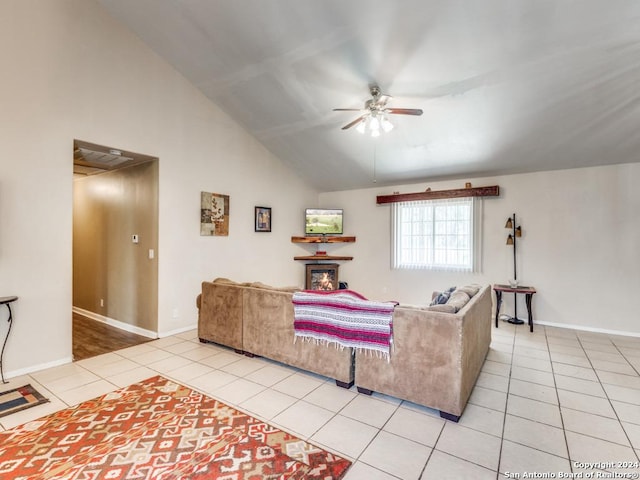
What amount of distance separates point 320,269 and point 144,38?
508cm

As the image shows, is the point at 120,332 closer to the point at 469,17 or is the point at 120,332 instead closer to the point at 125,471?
the point at 125,471

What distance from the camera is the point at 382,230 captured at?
22.0 ft

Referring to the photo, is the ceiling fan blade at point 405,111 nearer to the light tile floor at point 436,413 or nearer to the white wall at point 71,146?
the light tile floor at point 436,413

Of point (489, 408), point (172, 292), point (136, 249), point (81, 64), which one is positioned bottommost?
point (489, 408)

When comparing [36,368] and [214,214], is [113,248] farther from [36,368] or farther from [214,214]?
[36,368]

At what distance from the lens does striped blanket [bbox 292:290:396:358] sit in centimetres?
265

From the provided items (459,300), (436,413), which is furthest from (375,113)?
(436,413)

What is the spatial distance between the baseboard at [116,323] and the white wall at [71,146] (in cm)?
28

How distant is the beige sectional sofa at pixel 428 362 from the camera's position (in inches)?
93.5

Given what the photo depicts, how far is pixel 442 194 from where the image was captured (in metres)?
5.89

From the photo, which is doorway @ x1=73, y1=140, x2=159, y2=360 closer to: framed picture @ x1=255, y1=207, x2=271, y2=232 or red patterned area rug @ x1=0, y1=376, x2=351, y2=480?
red patterned area rug @ x1=0, y1=376, x2=351, y2=480

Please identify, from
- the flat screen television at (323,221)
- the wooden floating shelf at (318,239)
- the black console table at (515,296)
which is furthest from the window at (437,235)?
the flat screen television at (323,221)

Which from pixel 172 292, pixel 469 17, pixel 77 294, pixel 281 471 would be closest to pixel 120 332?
pixel 172 292

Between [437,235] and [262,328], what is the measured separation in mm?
4056
